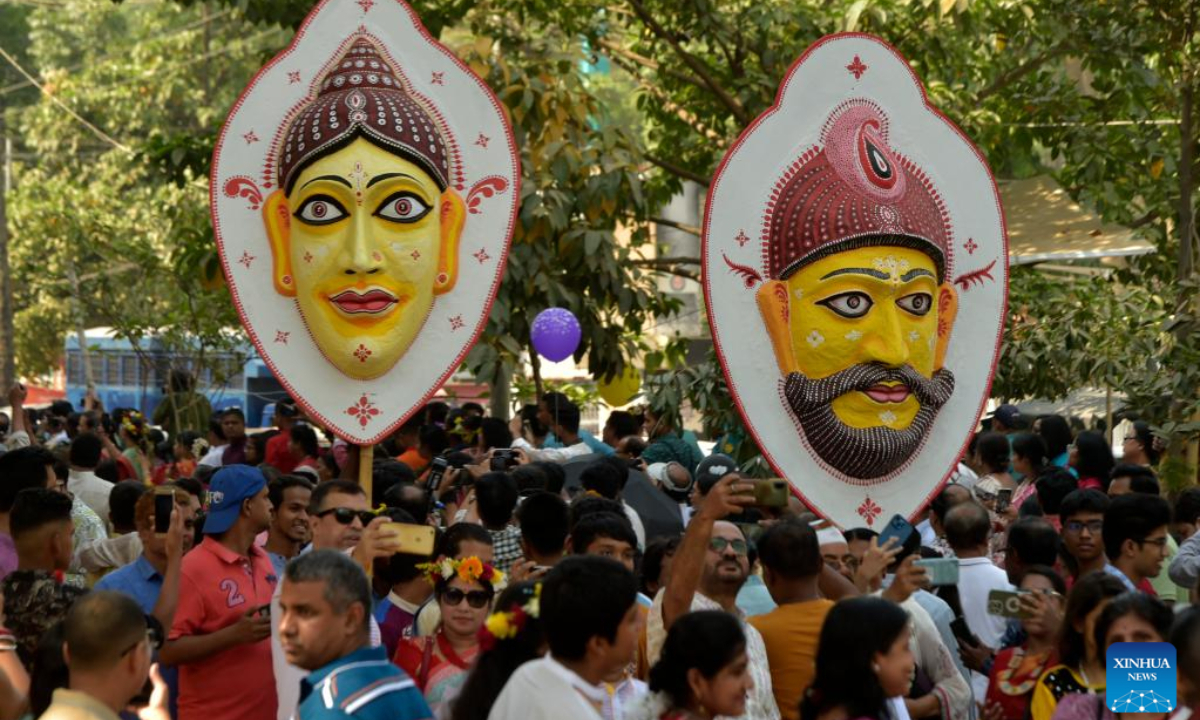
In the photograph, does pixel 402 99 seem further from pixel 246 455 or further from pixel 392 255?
pixel 246 455

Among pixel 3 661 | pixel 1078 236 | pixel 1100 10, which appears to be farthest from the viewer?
pixel 1078 236

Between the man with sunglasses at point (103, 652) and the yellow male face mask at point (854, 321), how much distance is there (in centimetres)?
364

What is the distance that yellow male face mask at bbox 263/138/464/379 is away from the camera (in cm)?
743

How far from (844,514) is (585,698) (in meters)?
3.38

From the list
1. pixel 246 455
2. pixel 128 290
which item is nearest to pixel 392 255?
pixel 246 455

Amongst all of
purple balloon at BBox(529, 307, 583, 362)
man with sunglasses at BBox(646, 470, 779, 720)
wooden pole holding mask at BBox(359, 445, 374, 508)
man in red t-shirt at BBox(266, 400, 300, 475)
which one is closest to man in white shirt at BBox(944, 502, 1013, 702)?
man with sunglasses at BBox(646, 470, 779, 720)

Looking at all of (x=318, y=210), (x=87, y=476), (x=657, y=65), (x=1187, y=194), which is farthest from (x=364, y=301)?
(x=657, y=65)

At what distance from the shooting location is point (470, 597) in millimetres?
5355

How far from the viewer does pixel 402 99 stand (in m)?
7.61

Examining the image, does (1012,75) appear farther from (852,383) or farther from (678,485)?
(852,383)

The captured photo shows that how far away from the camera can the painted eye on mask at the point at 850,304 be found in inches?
287

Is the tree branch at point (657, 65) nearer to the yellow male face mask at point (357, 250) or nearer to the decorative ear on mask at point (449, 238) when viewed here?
the decorative ear on mask at point (449, 238)

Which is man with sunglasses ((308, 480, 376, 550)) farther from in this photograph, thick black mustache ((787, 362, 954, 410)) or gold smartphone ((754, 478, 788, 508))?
thick black mustache ((787, 362, 954, 410))

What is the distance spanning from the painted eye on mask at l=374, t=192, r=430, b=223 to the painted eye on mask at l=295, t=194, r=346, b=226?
0.62 feet
